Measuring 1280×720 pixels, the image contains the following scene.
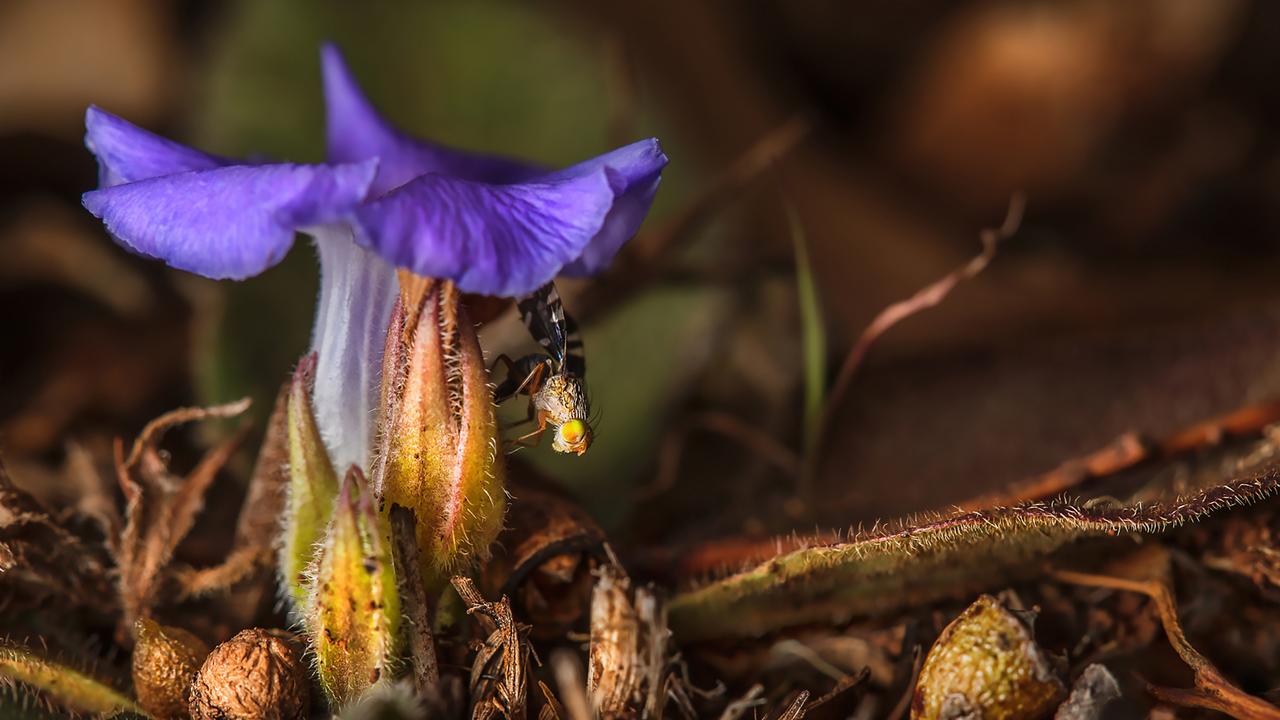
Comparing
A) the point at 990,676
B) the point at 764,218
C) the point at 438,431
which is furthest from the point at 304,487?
the point at 764,218

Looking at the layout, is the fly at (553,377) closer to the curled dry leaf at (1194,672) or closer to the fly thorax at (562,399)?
the fly thorax at (562,399)

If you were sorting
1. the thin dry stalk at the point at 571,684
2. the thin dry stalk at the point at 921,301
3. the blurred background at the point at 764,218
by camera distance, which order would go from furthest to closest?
the blurred background at the point at 764,218
the thin dry stalk at the point at 921,301
the thin dry stalk at the point at 571,684

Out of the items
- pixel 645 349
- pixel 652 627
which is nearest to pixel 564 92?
pixel 645 349

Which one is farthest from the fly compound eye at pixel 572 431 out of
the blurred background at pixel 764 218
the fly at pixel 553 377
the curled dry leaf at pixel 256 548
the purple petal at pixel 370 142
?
the purple petal at pixel 370 142

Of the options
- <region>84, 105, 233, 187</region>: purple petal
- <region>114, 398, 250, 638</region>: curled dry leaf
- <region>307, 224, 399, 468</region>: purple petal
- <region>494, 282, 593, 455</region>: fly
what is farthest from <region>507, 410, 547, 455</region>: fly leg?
<region>84, 105, 233, 187</region>: purple petal

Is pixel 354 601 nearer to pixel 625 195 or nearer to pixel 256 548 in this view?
pixel 256 548

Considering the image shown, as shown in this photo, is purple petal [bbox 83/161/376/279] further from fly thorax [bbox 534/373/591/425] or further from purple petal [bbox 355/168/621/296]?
fly thorax [bbox 534/373/591/425]

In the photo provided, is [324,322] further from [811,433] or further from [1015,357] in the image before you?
[1015,357]
